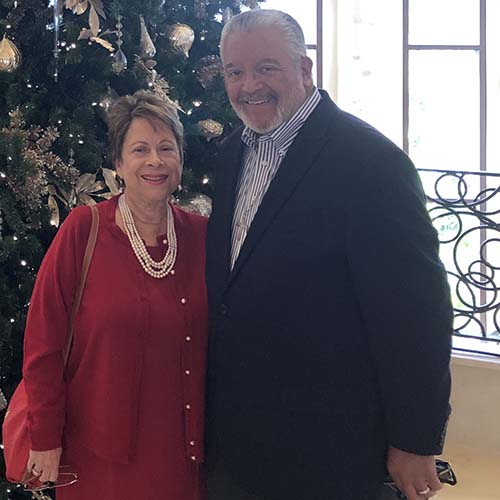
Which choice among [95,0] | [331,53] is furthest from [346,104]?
[95,0]

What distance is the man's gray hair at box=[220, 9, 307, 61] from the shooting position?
1812mm

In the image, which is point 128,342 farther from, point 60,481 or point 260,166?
point 260,166

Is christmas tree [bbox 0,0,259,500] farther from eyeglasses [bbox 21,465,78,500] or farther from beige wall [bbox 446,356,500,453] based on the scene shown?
beige wall [bbox 446,356,500,453]

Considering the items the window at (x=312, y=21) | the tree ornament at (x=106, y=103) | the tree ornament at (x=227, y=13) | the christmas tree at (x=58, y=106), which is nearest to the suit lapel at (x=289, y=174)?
the christmas tree at (x=58, y=106)

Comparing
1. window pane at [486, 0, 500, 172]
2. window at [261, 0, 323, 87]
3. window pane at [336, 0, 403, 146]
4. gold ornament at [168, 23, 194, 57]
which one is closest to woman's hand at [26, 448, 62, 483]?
gold ornament at [168, 23, 194, 57]

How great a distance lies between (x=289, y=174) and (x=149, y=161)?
1.36ft

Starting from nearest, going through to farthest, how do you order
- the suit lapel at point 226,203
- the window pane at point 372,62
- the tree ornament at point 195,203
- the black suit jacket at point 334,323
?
the black suit jacket at point 334,323, the suit lapel at point 226,203, the tree ornament at point 195,203, the window pane at point 372,62

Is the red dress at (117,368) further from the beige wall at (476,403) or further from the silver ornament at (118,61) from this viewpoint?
the beige wall at (476,403)

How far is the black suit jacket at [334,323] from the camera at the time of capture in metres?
1.61

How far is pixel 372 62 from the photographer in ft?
17.4

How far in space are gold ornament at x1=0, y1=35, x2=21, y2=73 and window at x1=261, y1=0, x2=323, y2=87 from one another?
10.3ft

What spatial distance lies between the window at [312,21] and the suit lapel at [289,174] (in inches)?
143

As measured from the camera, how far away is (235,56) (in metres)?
1.84

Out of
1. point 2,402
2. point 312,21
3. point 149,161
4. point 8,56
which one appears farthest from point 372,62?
point 2,402
